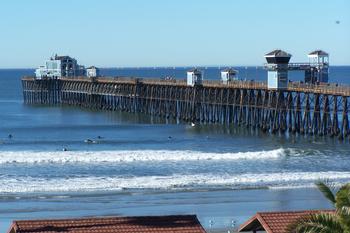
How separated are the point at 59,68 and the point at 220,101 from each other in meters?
39.7

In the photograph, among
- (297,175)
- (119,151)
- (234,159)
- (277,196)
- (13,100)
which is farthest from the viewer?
(13,100)

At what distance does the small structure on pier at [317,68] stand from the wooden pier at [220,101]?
5.61 ft

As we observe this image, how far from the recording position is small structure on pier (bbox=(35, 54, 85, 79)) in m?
104

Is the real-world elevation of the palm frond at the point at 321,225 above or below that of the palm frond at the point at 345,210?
below

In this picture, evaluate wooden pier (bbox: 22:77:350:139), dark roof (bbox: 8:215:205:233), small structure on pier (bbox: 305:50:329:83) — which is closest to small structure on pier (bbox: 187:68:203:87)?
wooden pier (bbox: 22:77:350:139)

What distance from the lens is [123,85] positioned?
8456 cm

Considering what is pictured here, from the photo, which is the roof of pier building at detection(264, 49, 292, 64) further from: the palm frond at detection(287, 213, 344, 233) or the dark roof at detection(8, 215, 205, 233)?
the palm frond at detection(287, 213, 344, 233)

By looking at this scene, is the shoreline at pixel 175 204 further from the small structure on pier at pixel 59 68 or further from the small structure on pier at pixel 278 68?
the small structure on pier at pixel 59 68

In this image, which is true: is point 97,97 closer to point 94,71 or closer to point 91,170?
point 94,71

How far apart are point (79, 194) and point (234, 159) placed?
14.7 meters

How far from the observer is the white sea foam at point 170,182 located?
36.9 meters

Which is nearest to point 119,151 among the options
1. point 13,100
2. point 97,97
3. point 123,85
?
point 123,85

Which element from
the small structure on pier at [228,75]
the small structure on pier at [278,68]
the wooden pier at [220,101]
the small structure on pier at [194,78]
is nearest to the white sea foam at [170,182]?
the wooden pier at [220,101]

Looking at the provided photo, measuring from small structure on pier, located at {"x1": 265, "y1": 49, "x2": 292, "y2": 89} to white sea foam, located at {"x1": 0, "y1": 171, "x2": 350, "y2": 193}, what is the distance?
17155 millimetres
